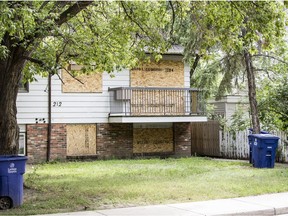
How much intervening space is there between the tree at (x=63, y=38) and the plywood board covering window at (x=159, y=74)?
6.31 m

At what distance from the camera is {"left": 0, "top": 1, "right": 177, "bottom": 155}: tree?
11.4m

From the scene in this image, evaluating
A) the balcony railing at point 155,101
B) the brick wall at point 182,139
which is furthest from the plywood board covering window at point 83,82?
the brick wall at point 182,139

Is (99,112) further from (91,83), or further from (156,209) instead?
(156,209)

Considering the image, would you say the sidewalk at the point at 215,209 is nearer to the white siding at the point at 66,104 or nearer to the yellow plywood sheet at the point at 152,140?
the white siding at the point at 66,104

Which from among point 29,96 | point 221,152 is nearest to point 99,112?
point 29,96

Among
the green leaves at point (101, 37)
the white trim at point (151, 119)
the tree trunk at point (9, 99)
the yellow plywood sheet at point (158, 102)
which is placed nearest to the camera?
the tree trunk at point (9, 99)

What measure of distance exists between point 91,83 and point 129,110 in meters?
2.11

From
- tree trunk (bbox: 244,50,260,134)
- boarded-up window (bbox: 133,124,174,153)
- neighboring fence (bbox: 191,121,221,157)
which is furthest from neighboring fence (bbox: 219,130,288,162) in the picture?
boarded-up window (bbox: 133,124,174,153)

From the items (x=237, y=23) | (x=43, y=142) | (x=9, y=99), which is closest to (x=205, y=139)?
(x=43, y=142)

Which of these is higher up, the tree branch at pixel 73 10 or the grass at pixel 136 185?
the tree branch at pixel 73 10

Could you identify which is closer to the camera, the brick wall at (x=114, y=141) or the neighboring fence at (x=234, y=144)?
the neighboring fence at (x=234, y=144)

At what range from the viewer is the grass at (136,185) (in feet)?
35.4

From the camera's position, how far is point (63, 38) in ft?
45.3

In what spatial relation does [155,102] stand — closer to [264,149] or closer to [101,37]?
[264,149]
